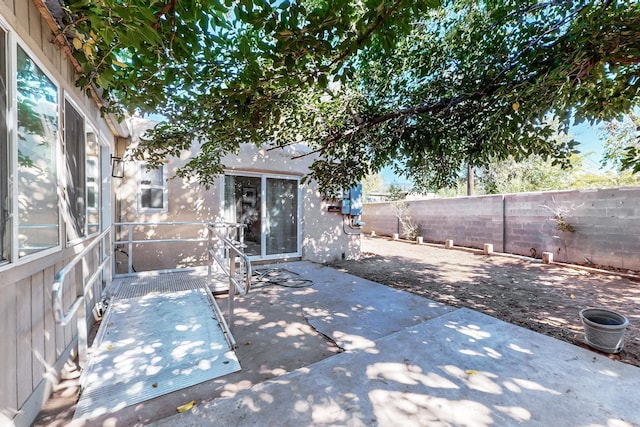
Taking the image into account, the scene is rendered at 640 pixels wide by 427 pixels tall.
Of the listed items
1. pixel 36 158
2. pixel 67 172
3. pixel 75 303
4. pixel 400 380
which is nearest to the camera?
pixel 36 158

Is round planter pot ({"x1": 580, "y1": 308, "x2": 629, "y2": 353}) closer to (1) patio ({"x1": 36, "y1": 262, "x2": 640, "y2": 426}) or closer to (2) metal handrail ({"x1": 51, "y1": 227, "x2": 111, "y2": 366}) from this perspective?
(1) patio ({"x1": 36, "y1": 262, "x2": 640, "y2": 426})

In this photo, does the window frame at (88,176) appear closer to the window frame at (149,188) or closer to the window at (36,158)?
the window at (36,158)

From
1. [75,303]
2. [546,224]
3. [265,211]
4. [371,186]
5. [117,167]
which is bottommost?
[75,303]

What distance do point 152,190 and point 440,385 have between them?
5276mm

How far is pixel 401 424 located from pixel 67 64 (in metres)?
3.96

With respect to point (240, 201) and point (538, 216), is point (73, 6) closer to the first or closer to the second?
point (240, 201)

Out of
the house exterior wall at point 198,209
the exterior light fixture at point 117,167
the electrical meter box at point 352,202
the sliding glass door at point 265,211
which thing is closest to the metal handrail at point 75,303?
the house exterior wall at point 198,209

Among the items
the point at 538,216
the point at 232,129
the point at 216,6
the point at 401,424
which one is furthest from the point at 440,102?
the point at 538,216

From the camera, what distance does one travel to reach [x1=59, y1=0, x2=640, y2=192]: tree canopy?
1780mm

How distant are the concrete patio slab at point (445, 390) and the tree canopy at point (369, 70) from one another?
7.29ft

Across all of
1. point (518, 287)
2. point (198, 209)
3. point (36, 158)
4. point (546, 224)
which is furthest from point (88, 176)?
point (546, 224)

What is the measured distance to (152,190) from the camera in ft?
16.6

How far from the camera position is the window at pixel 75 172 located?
2.49 meters

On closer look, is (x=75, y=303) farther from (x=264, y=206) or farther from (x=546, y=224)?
(x=546, y=224)
